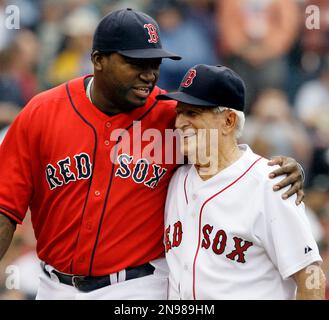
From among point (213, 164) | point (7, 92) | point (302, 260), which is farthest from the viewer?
point (7, 92)

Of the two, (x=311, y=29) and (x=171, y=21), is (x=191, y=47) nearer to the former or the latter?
(x=171, y=21)

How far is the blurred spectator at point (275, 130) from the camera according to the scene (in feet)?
16.2

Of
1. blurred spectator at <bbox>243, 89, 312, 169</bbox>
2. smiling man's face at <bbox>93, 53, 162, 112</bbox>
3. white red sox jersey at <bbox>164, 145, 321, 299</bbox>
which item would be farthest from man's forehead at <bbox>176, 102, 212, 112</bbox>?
blurred spectator at <bbox>243, 89, 312, 169</bbox>

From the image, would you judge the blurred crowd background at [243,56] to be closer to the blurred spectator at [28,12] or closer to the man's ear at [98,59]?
the blurred spectator at [28,12]

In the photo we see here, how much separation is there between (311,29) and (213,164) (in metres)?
2.83

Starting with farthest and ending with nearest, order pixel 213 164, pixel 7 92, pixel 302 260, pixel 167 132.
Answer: pixel 7 92 → pixel 167 132 → pixel 213 164 → pixel 302 260

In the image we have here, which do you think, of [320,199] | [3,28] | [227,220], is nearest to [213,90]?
[227,220]

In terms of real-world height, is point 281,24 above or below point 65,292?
above

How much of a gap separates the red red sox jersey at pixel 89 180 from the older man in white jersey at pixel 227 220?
0.12 m

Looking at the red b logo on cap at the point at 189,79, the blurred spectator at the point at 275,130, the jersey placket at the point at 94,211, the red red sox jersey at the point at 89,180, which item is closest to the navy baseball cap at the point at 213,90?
the red b logo on cap at the point at 189,79

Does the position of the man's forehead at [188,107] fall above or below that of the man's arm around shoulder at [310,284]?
above

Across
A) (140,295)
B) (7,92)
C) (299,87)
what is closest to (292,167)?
(140,295)

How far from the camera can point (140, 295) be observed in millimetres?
2793

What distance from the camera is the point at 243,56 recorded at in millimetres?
5137
